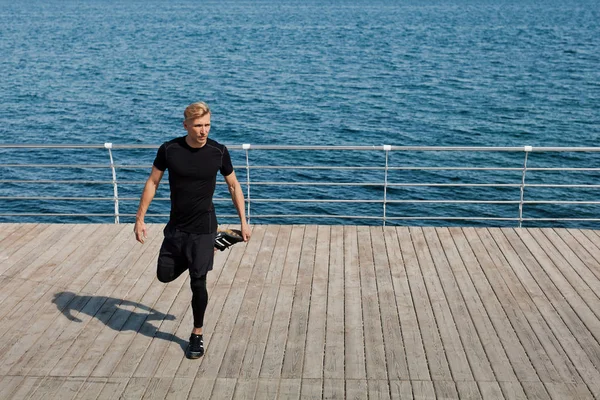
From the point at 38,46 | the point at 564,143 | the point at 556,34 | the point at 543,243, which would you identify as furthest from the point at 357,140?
the point at 556,34

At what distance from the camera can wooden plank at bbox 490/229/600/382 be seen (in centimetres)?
558

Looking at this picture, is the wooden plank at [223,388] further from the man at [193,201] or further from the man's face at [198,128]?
the man's face at [198,128]

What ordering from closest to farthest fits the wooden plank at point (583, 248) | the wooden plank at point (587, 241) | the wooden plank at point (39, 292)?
1. the wooden plank at point (39, 292)
2. the wooden plank at point (583, 248)
3. the wooden plank at point (587, 241)

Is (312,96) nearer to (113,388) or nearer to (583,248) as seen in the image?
(583,248)

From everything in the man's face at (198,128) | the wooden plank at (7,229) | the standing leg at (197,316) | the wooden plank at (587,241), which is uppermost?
the man's face at (198,128)

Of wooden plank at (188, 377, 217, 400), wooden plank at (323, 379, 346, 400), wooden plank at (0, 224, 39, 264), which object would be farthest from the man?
wooden plank at (0, 224, 39, 264)

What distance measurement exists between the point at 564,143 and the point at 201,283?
1015 inches

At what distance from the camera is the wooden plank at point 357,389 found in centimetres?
509

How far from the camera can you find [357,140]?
28.9 meters

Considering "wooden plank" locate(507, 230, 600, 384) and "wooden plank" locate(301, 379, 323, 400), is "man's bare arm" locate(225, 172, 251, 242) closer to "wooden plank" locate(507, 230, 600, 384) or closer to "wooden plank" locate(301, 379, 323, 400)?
"wooden plank" locate(301, 379, 323, 400)

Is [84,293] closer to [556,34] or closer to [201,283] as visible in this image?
[201,283]

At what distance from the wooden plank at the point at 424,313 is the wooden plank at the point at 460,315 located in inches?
5.0

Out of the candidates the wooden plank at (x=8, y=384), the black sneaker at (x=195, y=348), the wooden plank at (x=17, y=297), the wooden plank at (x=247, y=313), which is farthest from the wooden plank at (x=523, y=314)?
the wooden plank at (x=17, y=297)

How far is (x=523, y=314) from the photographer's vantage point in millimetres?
6465
